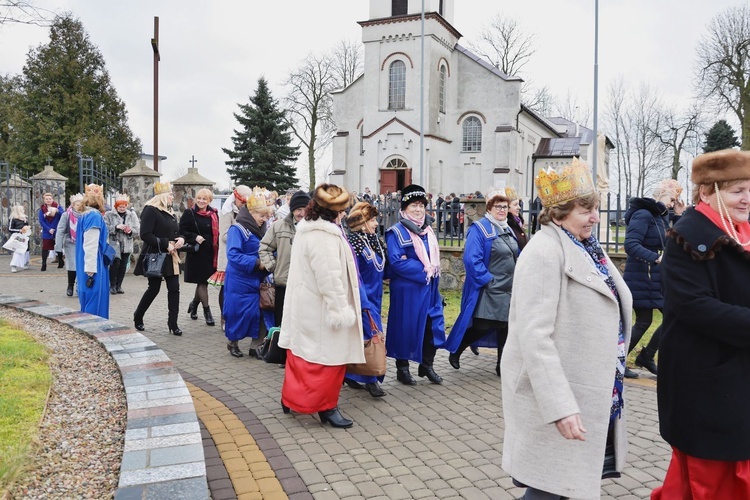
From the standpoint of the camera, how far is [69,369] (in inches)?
220

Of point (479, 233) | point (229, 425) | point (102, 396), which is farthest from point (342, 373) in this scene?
point (479, 233)

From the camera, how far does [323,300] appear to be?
5.14 meters

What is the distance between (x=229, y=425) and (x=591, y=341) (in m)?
3.39

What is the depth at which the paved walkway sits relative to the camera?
163 inches

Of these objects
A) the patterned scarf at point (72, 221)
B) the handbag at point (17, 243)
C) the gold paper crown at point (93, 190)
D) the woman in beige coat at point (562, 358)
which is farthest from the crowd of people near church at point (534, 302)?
the handbag at point (17, 243)

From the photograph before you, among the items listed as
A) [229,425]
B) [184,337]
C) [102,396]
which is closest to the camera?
[102,396]

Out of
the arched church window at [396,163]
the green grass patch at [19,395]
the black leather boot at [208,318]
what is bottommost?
the black leather boot at [208,318]

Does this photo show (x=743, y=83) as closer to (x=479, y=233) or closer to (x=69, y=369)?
(x=479, y=233)

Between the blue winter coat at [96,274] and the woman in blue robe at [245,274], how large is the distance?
1.89 meters

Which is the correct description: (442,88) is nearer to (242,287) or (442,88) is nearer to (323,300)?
(242,287)

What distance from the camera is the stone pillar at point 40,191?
68.7 ft

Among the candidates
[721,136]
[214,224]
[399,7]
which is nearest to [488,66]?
[399,7]

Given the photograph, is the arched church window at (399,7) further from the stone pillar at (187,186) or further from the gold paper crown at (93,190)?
the gold paper crown at (93,190)

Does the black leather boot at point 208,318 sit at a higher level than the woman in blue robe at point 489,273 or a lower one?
lower
